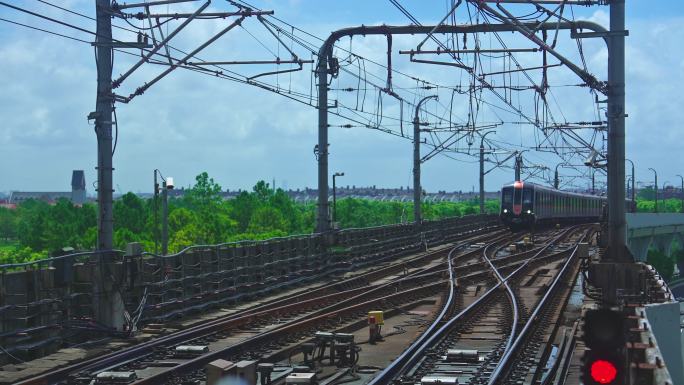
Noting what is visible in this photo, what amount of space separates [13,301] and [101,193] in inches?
116

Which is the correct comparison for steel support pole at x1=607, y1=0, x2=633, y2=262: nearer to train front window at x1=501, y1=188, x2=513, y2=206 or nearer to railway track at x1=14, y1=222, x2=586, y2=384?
railway track at x1=14, y1=222, x2=586, y2=384

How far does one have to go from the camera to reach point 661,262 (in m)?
90.2

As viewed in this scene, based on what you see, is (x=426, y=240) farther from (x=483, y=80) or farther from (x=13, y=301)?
(x=13, y=301)

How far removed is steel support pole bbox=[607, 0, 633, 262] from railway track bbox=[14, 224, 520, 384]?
5705 millimetres

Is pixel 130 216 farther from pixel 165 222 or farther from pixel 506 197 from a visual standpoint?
pixel 165 222

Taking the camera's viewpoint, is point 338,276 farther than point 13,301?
Yes

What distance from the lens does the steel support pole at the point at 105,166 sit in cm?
1642

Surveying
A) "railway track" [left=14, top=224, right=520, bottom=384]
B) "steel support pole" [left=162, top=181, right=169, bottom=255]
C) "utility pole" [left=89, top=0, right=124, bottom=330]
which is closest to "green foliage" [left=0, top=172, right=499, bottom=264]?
"steel support pole" [left=162, top=181, right=169, bottom=255]

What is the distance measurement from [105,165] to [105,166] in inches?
0.7

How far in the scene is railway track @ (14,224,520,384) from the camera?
12992 millimetres

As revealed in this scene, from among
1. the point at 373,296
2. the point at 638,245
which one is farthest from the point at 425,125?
the point at 638,245

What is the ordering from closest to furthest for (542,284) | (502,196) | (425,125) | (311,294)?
(311,294) → (542,284) → (425,125) → (502,196)

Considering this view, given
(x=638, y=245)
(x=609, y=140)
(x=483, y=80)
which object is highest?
(x=483, y=80)

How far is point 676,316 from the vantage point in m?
18.7
